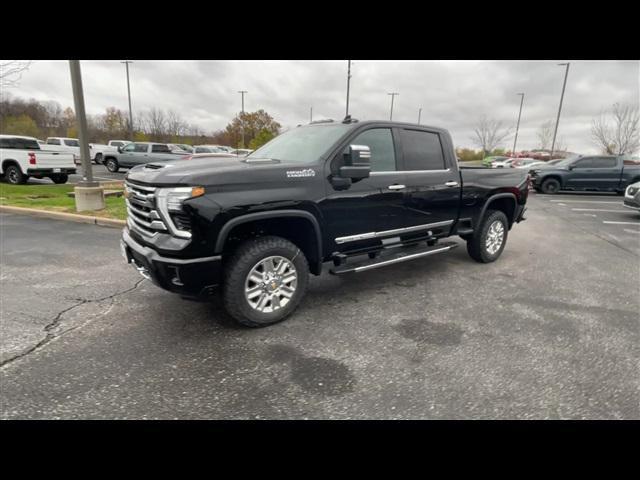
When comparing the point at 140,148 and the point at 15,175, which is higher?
the point at 140,148

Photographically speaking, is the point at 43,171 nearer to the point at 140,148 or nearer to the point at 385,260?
the point at 140,148

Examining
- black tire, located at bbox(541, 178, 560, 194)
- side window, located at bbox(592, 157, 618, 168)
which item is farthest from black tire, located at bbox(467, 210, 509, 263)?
side window, located at bbox(592, 157, 618, 168)

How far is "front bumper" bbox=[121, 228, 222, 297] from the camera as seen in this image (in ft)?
9.72

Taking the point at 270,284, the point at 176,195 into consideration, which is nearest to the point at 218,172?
the point at 176,195

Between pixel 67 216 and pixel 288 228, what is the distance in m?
6.56

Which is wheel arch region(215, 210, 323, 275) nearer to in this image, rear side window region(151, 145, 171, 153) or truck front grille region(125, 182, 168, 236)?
truck front grille region(125, 182, 168, 236)

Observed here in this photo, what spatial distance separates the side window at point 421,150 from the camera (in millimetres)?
4535

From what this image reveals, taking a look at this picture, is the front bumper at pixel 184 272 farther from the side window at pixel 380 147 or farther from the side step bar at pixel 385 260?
the side window at pixel 380 147

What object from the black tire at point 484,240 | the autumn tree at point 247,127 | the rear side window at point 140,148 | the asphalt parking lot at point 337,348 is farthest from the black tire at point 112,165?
the autumn tree at point 247,127

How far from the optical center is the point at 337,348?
3115mm

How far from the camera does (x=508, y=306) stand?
4.07m

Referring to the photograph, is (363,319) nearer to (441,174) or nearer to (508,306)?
(508,306)

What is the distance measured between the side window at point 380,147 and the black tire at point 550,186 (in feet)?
49.8
